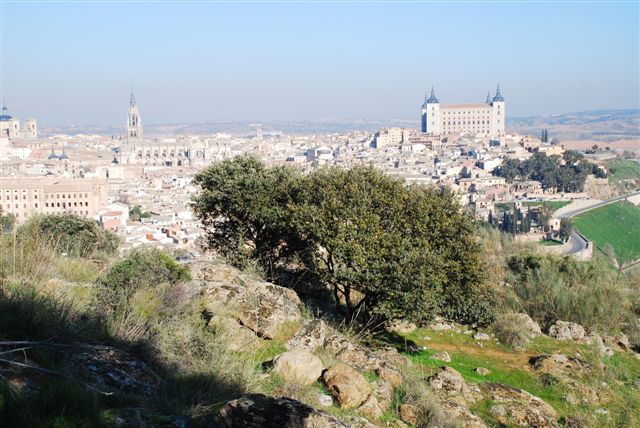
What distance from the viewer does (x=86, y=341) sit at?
3574 mm

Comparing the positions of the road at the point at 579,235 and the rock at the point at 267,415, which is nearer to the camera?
the rock at the point at 267,415

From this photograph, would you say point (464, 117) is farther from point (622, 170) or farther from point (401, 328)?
point (401, 328)

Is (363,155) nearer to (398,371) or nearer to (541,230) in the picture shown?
(541,230)

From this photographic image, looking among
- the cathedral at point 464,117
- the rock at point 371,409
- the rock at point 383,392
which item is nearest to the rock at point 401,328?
the rock at point 383,392

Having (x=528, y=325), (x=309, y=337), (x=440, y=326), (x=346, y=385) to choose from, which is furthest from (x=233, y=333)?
(x=528, y=325)

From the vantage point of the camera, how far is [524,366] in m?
6.84

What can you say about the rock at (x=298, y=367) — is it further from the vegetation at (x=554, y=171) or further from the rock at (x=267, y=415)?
the vegetation at (x=554, y=171)

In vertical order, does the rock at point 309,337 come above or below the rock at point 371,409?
above

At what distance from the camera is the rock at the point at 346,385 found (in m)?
4.02

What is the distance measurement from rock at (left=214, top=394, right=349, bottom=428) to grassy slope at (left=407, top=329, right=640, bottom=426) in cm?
252

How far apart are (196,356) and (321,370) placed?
0.87 meters

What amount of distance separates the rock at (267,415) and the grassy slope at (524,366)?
2517 millimetres

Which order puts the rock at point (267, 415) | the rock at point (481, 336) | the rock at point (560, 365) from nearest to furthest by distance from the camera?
1. the rock at point (267, 415)
2. the rock at point (560, 365)
3. the rock at point (481, 336)

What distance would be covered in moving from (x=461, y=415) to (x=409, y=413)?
57cm
